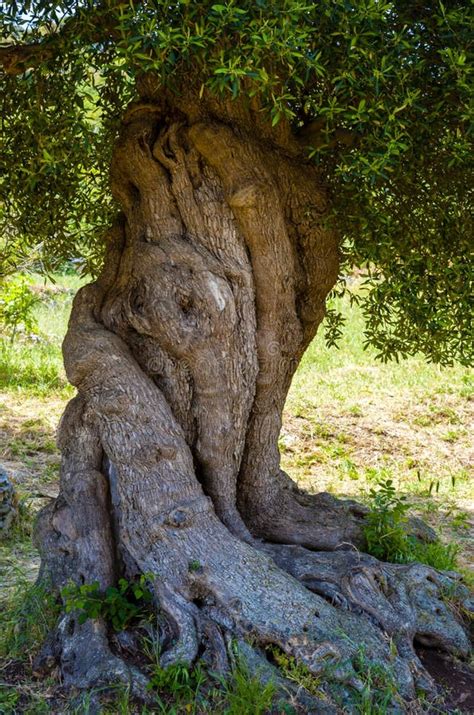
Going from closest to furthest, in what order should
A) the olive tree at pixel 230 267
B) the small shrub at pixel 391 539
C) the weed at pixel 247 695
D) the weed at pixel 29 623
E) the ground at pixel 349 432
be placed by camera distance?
the weed at pixel 247 695, the olive tree at pixel 230 267, the weed at pixel 29 623, the small shrub at pixel 391 539, the ground at pixel 349 432

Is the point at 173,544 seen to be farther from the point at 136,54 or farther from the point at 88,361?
the point at 136,54

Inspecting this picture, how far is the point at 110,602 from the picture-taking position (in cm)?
448

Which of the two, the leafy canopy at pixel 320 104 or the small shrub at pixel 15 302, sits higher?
the leafy canopy at pixel 320 104

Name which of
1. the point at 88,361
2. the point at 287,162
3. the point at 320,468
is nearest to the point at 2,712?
the point at 88,361

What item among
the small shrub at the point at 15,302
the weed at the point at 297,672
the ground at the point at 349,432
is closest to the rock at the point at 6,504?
the ground at the point at 349,432

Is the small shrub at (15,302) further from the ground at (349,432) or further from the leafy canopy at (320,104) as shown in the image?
the leafy canopy at (320,104)

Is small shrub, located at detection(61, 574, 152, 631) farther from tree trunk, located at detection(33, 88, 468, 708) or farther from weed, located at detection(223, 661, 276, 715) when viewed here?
weed, located at detection(223, 661, 276, 715)

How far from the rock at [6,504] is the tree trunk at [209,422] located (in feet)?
6.86

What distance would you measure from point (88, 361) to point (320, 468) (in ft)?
17.0

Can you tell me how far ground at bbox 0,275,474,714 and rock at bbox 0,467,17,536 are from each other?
11 cm

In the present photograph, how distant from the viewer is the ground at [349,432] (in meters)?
8.31

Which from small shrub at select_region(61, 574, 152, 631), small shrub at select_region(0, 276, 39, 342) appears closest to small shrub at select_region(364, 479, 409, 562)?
small shrub at select_region(61, 574, 152, 631)

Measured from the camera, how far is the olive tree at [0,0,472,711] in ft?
13.9

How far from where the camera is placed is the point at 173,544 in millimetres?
4621
